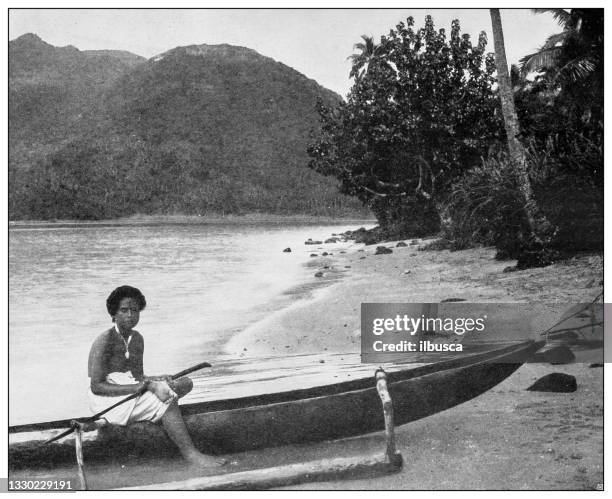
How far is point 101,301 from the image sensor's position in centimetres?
480

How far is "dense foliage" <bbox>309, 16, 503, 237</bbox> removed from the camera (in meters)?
6.08

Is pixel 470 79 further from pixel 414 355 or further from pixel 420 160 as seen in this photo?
pixel 414 355

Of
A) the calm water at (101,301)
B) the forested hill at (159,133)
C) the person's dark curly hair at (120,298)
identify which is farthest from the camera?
the forested hill at (159,133)

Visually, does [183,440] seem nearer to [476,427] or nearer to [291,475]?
[291,475]

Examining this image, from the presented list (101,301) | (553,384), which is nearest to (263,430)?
(101,301)

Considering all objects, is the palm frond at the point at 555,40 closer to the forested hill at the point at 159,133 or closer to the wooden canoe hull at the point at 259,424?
the forested hill at the point at 159,133

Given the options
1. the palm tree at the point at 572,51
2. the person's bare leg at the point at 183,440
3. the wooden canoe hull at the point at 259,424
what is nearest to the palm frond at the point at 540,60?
the palm tree at the point at 572,51

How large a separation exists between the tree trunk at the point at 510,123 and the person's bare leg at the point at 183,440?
10.7 feet

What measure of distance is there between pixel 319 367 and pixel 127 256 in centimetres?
227

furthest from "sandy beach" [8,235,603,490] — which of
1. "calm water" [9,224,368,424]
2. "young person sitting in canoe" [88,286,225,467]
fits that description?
"calm water" [9,224,368,424]

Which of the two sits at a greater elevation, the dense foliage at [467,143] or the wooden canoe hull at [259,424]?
the dense foliage at [467,143]

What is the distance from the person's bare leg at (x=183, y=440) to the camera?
398 cm

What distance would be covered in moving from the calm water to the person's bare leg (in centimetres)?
47

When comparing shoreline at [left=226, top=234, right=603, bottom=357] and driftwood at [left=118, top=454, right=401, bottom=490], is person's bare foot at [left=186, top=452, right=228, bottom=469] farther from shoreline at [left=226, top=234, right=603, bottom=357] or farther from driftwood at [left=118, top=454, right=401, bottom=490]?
Result: shoreline at [left=226, top=234, right=603, bottom=357]
